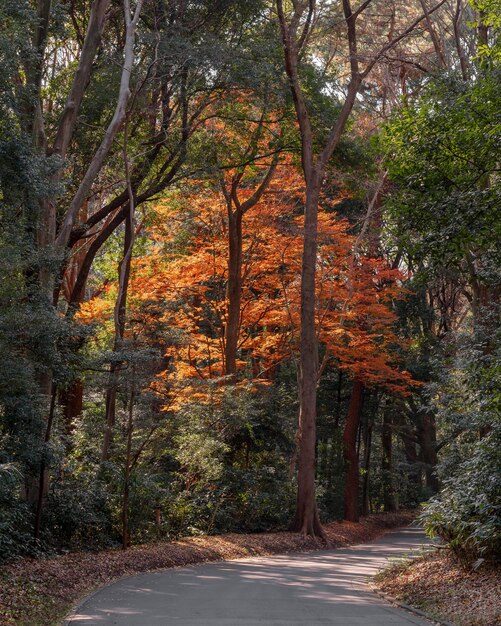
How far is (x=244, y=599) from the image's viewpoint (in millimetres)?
10961

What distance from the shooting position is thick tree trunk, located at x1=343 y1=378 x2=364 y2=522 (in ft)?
112

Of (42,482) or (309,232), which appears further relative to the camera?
(309,232)

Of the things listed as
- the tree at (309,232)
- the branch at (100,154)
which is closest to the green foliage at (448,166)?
the branch at (100,154)

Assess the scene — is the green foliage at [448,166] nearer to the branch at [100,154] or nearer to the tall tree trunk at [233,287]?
the branch at [100,154]

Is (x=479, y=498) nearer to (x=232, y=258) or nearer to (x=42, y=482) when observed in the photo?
(x=42, y=482)

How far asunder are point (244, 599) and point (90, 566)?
11.6 ft

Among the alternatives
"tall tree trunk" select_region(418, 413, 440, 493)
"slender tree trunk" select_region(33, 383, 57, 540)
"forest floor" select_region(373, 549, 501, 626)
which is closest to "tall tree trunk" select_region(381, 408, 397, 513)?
"tall tree trunk" select_region(418, 413, 440, 493)

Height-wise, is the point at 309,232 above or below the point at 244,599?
above

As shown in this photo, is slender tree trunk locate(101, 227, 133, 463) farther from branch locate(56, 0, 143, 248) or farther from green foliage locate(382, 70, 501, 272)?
green foliage locate(382, 70, 501, 272)

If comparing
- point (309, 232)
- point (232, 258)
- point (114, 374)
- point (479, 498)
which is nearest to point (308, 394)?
point (309, 232)

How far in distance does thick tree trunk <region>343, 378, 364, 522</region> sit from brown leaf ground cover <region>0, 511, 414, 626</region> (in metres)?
8.85

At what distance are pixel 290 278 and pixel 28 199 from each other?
1644cm

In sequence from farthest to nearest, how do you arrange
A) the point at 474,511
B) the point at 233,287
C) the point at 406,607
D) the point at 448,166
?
the point at 233,287
the point at 474,511
the point at 448,166
the point at 406,607

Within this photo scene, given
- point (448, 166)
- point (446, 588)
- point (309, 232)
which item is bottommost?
point (446, 588)
